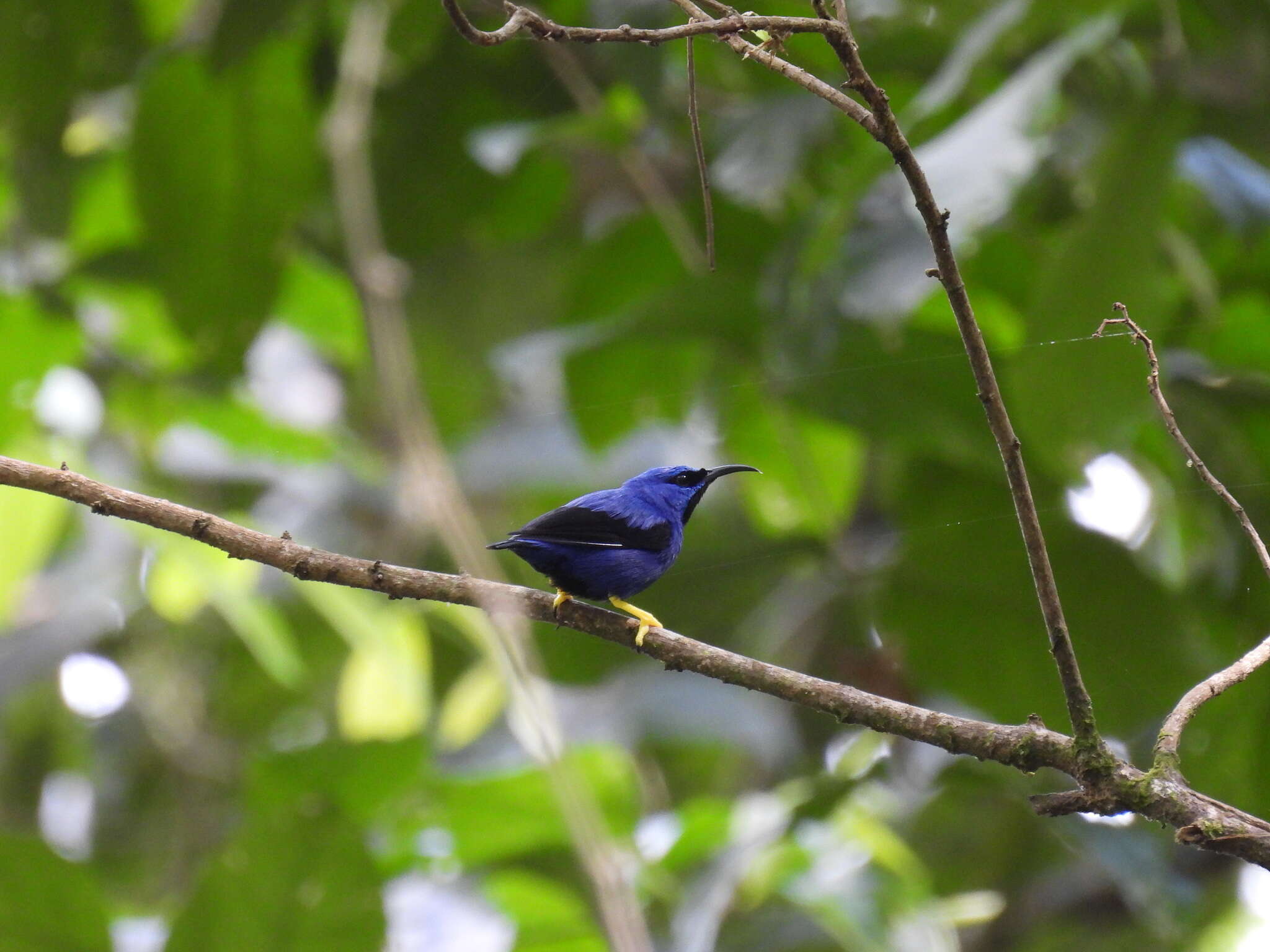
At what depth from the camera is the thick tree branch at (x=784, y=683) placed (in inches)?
49.3

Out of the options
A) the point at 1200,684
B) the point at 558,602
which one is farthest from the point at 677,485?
the point at 1200,684

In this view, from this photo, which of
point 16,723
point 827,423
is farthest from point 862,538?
point 16,723

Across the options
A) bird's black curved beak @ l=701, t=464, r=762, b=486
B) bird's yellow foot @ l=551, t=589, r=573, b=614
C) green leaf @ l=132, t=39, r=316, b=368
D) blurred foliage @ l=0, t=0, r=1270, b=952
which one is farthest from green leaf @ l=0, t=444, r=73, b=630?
bird's yellow foot @ l=551, t=589, r=573, b=614

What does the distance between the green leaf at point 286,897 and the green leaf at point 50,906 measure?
20 cm

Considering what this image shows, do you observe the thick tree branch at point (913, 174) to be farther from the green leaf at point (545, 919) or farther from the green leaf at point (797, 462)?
the green leaf at point (545, 919)

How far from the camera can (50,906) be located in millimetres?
2975

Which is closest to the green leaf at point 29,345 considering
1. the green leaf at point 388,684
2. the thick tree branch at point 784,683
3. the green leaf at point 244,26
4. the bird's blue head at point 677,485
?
the green leaf at point 244,26

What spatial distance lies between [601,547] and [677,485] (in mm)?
384

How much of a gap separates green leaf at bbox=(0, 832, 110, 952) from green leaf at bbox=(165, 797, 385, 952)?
0.20 metres

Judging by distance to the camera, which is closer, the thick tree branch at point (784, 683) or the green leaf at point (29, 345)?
the thick tree branch at point (784, 683)

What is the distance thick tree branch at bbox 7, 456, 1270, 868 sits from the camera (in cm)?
125

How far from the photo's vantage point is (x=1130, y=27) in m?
3.12

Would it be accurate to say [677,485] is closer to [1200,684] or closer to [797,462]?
[797,462]

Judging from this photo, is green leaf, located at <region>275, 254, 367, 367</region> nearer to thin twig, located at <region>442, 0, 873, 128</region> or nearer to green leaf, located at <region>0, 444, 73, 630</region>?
green leaf, located at <region>0, 444, 73, 630</region>
